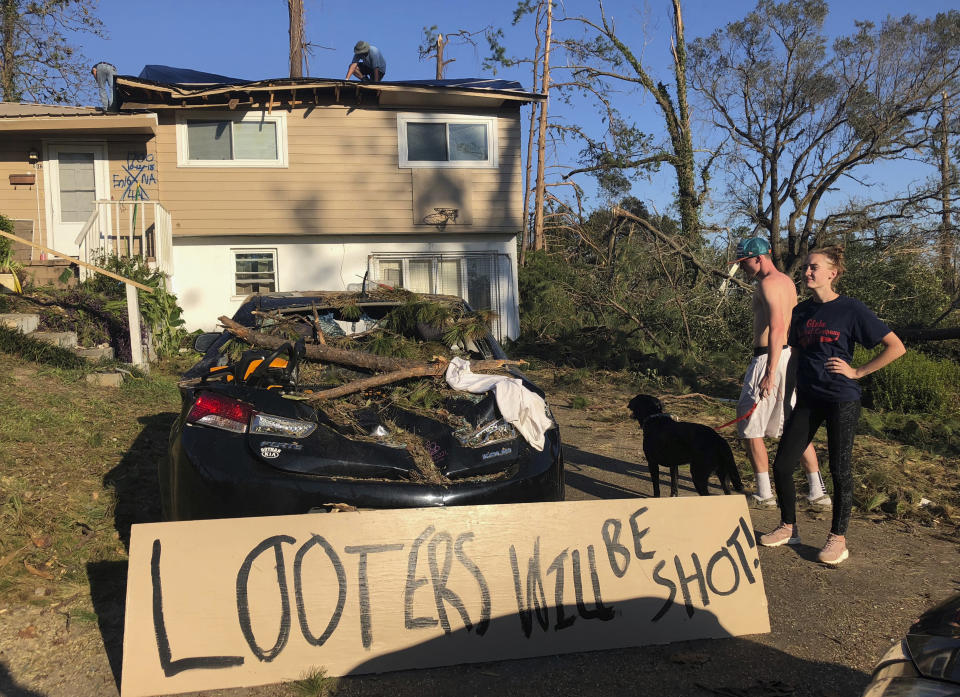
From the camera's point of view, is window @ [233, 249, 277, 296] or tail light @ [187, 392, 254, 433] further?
window @ [233, 249, 277, 296]

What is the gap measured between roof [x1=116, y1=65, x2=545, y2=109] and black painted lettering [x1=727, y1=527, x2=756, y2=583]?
12.7 metres

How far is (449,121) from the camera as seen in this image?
50.5ft

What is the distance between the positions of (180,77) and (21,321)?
7596mm

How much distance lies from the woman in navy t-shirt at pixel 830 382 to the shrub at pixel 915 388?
5700 millimetres

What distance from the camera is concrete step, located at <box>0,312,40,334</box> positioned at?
9.02 meters

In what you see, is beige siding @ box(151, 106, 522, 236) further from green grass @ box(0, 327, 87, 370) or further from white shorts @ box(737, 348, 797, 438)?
white shorts @ box(737, 348, 797, 438)

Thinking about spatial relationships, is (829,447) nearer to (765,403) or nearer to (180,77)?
(765,403)

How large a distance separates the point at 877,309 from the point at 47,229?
14661mm

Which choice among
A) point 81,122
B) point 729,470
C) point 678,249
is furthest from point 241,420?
point 81,122

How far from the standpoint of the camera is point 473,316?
17.5ft

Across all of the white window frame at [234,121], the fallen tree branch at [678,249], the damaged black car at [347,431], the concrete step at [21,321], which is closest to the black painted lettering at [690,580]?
the damaged black car at [347,431]

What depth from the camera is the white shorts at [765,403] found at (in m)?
4.50

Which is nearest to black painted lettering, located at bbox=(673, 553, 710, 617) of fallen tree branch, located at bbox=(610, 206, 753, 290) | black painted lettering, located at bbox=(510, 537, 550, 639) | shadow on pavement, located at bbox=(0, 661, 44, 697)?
black painted lettering, located at bbox=(510, 537, 550, 639)

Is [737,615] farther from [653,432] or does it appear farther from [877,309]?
[877,309]
